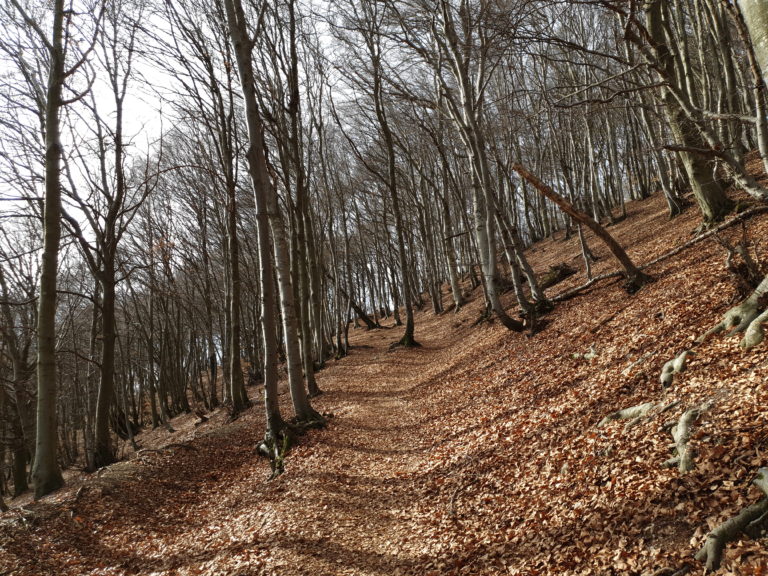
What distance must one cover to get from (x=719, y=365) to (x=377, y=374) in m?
10.3

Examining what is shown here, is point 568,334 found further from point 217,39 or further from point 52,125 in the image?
point 217,39

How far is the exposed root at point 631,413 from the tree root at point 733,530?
5.75 feet

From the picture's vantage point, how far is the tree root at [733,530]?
2576mm

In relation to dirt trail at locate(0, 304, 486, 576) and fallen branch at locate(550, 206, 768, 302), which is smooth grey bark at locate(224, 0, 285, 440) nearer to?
dirt trail at locate(0, 304, 486, 576)

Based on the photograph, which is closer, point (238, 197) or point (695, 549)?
point (695, 549)

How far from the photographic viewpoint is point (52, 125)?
24.1 ft

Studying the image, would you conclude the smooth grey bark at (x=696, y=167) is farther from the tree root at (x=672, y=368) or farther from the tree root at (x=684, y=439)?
the tree root at (x=684, y=439)

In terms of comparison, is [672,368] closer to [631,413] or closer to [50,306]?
[631,413]

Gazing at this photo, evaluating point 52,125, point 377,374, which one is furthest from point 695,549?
point 377,374

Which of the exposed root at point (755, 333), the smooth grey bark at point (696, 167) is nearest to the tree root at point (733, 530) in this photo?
the exposed root at point (755, 333)

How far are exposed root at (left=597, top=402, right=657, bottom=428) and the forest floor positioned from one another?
0.14 metres

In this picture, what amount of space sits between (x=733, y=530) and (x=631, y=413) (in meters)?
2.02

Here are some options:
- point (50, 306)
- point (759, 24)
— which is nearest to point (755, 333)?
point (759, 24)

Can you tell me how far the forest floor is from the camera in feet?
10.8
